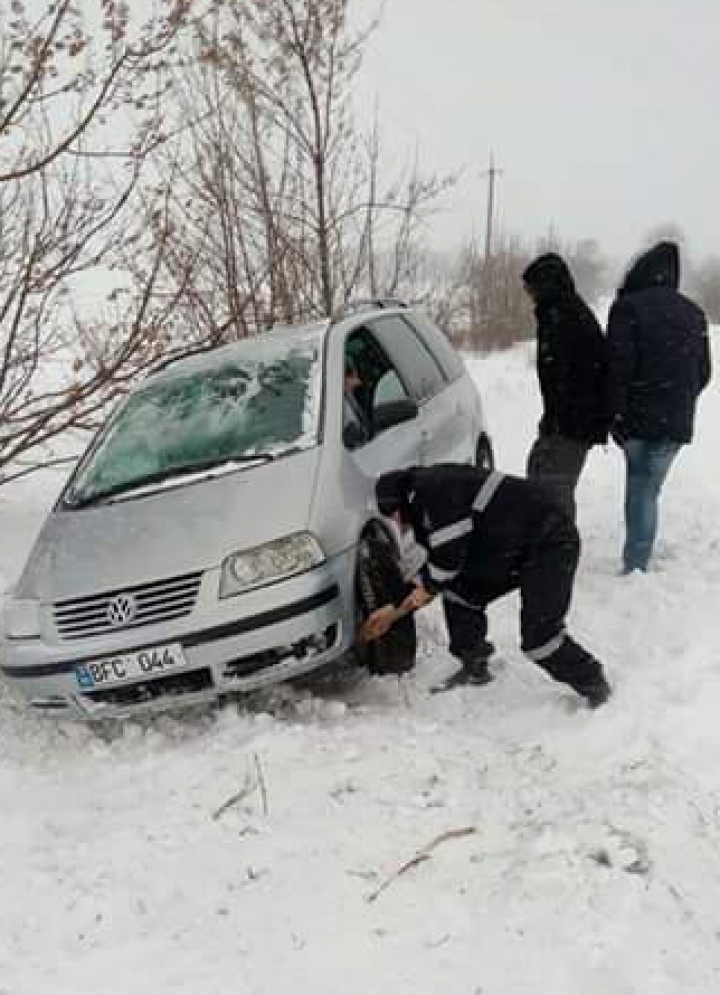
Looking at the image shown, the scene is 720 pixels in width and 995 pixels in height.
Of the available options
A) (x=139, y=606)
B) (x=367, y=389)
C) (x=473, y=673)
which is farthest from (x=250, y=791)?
(x=367, y=389)

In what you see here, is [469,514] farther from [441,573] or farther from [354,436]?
[354,436]

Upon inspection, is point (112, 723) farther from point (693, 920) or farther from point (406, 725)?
point (693, 920)

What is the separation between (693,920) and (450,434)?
11.6ft

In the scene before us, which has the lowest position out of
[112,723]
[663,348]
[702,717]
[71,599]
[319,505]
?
[112,723]

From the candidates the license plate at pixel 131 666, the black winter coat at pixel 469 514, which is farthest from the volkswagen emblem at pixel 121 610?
the black winter coat at pixel 469 514

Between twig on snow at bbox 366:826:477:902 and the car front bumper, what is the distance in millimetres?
1098

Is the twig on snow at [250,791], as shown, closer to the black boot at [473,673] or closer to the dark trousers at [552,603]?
the black boot at [473,673]

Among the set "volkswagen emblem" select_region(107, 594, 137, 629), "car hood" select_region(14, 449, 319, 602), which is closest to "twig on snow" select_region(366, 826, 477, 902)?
"car hood" select_region(14, 449, 319, 602)

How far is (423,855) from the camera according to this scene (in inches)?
119

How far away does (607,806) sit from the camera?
3.17 m

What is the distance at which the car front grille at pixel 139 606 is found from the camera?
12.8ft

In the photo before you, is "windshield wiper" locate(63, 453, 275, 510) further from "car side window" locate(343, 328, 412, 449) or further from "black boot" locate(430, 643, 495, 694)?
"black boot" locate(430, 643, 495, 694)

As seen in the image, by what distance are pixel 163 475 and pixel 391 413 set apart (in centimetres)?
116

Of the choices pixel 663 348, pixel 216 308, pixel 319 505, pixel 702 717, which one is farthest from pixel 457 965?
pixel 216 308
